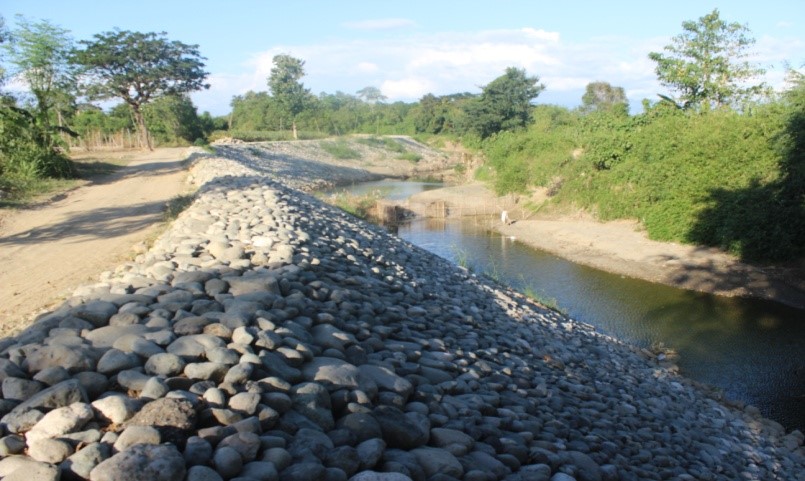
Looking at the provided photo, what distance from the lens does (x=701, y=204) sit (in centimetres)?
1758

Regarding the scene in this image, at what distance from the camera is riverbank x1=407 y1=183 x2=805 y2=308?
14453 millimetres

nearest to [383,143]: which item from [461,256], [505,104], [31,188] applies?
[505,104]

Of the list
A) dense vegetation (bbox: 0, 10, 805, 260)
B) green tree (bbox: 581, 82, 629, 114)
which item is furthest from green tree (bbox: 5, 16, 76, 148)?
green tree (bbox: 581, 82, 629, 114)

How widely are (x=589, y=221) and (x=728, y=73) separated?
31.0 ft

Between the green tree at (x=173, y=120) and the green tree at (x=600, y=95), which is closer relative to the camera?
the green tree at (x=173, y=120)

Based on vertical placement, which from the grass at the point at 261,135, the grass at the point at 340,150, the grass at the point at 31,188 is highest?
the grass at the point at 261,135

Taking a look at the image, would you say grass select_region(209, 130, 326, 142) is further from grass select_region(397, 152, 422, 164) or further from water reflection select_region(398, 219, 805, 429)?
water reflection select_region(398, 219, 805, 429)

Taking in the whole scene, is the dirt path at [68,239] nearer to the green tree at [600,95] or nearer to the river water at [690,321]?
the river water at [690,321]

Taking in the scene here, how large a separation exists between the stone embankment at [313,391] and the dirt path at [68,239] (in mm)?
1200

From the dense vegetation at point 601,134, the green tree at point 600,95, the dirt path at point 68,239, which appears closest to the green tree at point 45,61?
the dense vegetation at point 601,134

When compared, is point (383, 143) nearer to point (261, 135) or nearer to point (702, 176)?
point (261, 135)

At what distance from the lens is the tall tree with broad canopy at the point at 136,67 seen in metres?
33.6

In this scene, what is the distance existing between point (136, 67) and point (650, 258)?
101ft

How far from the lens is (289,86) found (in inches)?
2202
